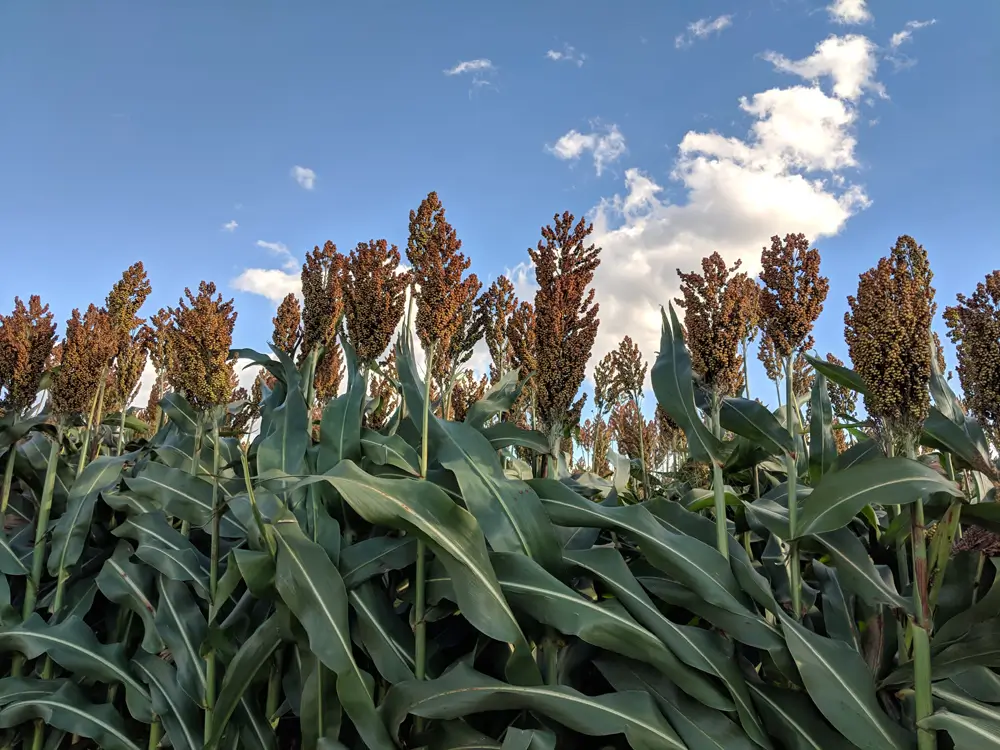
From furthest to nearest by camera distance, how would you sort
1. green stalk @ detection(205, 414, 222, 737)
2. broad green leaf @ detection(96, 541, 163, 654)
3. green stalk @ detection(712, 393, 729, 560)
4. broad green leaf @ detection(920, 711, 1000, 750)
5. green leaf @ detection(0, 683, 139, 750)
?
broad green leaf @ detection(96, 541, 163, 654)
green leaf @ detection(0, 683, 139, 750)
green stalk @ detection(205, 414, 222, 737)
green stalk @ detection(712, 393, 729, 560)
broad green leaf @ detection(920, 711, 1000, 750)

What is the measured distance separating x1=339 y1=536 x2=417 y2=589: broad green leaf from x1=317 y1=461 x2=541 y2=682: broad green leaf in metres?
0.22

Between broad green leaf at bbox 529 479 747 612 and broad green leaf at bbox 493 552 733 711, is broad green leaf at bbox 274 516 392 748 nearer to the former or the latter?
broad green leaf at bbox 493 552 733 711

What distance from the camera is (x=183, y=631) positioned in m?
2.18

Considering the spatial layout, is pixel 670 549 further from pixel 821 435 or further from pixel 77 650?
pixel 77 650

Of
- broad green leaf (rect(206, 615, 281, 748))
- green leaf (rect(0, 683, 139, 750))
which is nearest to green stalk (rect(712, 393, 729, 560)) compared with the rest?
broad green leaf (rect(206, 615, 281, 748))

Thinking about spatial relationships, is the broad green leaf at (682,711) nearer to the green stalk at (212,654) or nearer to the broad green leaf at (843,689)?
the broad green leaf at (843,689)

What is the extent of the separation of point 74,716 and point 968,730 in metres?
2.79

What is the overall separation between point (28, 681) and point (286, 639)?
1381 millimetres

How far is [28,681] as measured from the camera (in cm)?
233

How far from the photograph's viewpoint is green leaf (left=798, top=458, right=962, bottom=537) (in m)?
1.41

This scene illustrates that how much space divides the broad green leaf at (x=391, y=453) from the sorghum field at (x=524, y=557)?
1cm

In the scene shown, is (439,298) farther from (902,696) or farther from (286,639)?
(902,696)

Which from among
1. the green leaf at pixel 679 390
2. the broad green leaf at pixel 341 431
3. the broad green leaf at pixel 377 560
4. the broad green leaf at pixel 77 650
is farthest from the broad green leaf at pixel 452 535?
the broad green leaf at pixel 77 650

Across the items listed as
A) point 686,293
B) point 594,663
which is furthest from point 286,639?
point 686,293
